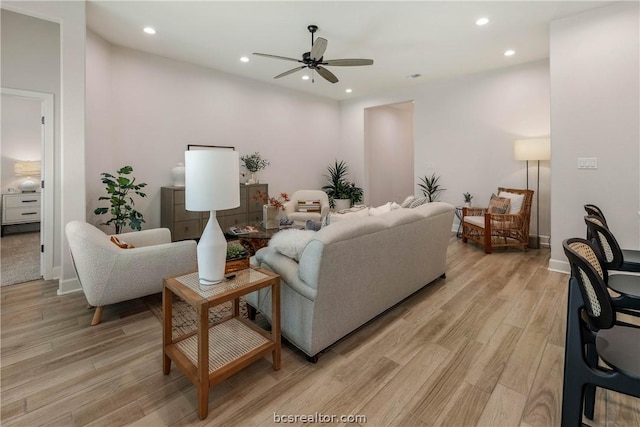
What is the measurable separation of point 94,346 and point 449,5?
4509 millimetres

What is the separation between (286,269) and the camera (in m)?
2.04

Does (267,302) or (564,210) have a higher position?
(564,210)

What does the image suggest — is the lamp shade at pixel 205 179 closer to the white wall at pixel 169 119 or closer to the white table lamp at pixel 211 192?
the white table lamp at pixel 211 192

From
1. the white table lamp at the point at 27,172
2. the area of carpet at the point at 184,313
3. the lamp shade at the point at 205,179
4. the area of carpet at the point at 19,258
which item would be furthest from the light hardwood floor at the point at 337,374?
the white table lamp at the point at 27,172

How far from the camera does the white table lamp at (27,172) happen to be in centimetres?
608

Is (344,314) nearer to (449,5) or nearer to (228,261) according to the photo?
(228,261)

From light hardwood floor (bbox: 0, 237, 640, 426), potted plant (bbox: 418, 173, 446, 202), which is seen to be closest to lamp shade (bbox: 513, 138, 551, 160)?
potted plant (bbox: 418, 173, 446, 202)

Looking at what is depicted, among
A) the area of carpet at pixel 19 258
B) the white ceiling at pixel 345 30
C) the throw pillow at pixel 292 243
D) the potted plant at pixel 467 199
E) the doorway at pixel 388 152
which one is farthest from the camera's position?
the doorway at pixel 388 152

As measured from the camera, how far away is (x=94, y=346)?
2.15 m

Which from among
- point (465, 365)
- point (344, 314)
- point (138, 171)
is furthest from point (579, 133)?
point (138, 171)

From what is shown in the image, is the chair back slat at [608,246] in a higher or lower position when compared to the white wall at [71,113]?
lower

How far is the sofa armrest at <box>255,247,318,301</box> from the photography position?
188cm

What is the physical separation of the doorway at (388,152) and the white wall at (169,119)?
1.79 metres

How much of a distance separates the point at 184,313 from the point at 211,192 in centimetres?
152
